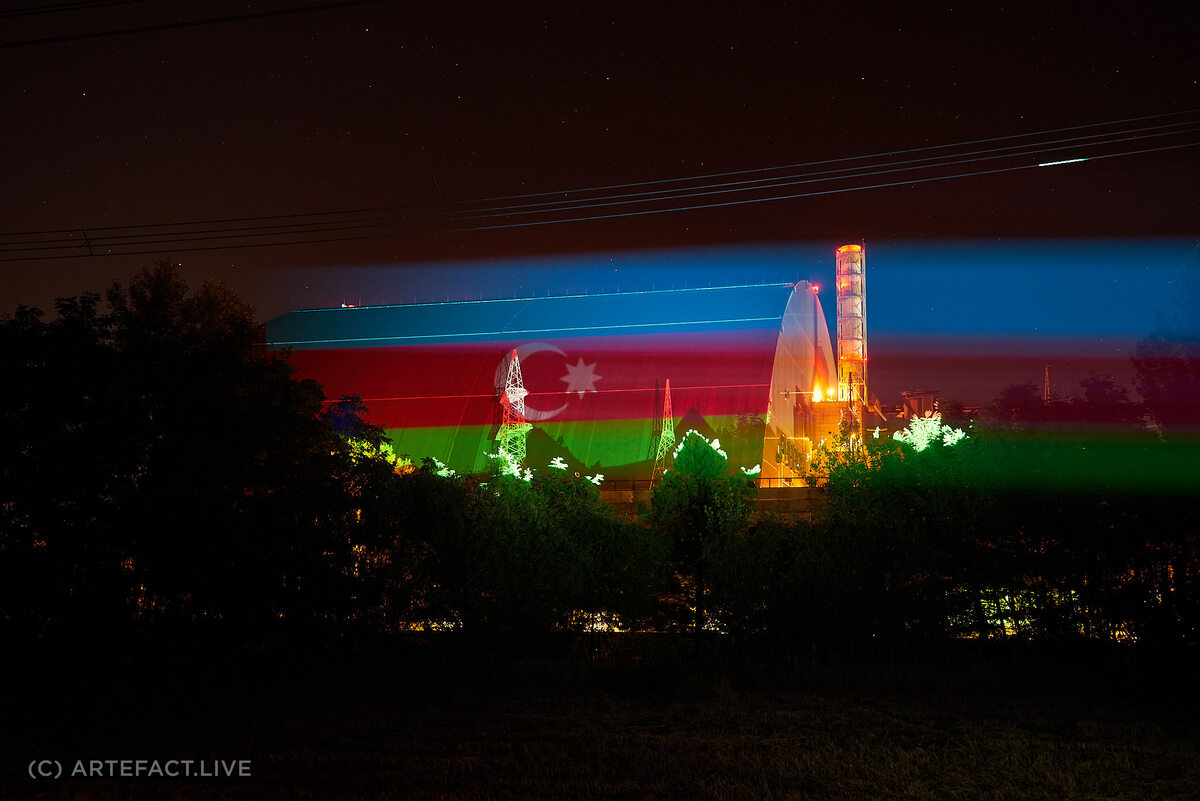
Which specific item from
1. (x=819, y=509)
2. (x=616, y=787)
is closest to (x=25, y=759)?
(x=616, y=787)

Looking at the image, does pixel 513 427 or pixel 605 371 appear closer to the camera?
pixel 513 427

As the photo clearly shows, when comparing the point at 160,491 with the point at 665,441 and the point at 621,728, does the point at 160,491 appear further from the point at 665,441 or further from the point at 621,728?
the point at 665,441

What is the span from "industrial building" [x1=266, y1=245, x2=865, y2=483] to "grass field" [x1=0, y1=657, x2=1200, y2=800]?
91.7 ft

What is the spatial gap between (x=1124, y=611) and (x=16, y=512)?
67.0 feet

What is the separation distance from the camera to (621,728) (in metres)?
12.4

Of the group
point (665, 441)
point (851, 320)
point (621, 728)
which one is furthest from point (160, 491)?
point (851, 320)

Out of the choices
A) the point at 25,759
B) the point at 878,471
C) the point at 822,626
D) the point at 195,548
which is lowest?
the point at 25,759

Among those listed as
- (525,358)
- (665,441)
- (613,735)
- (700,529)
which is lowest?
(613,735)

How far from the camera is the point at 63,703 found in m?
14.2

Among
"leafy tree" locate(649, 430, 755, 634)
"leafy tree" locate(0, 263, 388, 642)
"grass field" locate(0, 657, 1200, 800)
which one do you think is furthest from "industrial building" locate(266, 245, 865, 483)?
"grass field" locate(0, 657, 1200, 800)

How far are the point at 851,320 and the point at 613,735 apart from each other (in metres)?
49.1

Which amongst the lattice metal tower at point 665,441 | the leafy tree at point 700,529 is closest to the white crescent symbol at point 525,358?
the lattice metal tower at point 665,441

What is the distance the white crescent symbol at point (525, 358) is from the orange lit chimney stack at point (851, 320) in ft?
57.5

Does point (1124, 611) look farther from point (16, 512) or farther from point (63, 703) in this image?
point (16, 512)
